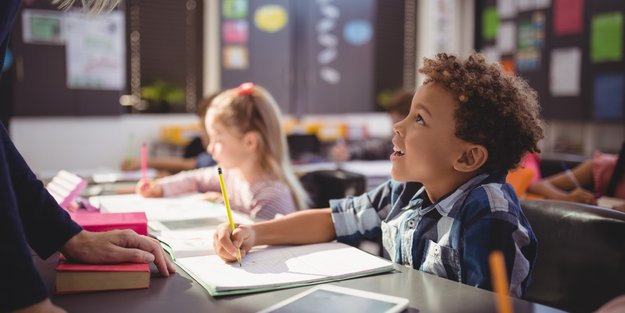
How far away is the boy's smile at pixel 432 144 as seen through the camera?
4.01 feet

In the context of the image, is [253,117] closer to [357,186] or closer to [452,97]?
[357,186]

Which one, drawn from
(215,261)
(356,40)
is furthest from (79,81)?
(215,261)

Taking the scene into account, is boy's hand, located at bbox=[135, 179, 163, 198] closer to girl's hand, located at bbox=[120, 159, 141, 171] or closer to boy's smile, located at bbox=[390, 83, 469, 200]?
boy's smile, located at bbox=[390, 83, 469, 200]

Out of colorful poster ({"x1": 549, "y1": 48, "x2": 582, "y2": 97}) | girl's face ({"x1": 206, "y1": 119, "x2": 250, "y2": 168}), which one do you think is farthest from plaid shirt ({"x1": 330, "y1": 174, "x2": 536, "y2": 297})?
colorful poster ({"x1": 549, "y1": 48, "x2": 582, "y2": 97})

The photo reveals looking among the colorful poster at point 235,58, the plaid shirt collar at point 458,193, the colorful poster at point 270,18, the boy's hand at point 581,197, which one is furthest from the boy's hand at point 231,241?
the colorful poster at point 270,18

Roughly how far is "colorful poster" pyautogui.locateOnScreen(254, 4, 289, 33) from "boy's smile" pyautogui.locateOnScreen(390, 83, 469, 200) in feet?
14.5

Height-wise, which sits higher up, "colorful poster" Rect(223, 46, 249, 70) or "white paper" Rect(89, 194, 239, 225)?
"colorful poster" Rect(223, 46, 249, 70)

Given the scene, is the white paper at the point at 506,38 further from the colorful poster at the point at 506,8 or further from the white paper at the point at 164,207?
the white paper at the point at 164,207

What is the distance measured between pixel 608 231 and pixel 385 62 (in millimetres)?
5260

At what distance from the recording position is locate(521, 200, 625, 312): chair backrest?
46.4 inches

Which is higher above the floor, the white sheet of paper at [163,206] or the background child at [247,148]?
the background child at [247,148]

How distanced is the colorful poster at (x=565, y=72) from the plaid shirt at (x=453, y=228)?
4238 millimetres

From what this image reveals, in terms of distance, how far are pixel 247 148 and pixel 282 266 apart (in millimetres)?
1124

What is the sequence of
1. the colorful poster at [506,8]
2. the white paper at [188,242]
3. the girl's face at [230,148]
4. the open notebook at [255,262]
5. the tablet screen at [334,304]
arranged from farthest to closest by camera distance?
the colorful poster at [506,8] < the girl's face at [230,148] < the white paper at [188,242] < the open notebook at [255,262] < the tablet screen at [334,304]
